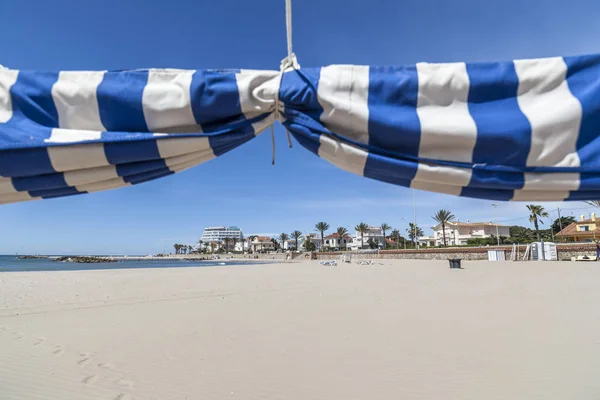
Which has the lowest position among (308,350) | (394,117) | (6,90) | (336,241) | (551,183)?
(308,350)

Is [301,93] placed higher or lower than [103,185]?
higher

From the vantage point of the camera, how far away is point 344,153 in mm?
1118

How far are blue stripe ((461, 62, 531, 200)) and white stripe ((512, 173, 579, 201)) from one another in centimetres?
3

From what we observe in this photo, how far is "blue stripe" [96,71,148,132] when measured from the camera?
1.17 m

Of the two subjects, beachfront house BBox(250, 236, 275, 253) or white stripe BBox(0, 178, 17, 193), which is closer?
white stripe BBox(0, 178, 17, 193)

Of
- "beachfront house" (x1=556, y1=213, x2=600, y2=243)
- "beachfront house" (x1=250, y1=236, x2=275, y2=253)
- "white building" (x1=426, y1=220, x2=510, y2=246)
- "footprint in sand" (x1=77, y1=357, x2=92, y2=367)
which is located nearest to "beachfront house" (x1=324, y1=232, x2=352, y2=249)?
"beachfront house" (x1=250, y1=236, x2=275, y2=253)

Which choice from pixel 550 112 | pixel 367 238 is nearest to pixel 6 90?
pixel 550 112

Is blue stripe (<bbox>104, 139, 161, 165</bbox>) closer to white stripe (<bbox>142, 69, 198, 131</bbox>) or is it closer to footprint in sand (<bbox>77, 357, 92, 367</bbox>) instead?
white stripe (<bbox>142, 69, 198, 131</bbox>)

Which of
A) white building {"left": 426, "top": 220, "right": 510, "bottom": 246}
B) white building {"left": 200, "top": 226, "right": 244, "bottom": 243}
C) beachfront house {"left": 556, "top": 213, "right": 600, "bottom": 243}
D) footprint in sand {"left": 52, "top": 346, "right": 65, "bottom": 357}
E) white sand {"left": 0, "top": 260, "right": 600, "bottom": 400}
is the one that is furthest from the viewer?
white building {"left": 200, "top": 226, "right": 244, "bottom": 243}

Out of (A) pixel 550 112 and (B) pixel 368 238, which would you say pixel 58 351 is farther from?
(B) pixel 368 238

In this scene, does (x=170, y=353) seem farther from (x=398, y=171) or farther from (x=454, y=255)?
(x=454, y=255)

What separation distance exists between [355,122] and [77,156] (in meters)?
0.90

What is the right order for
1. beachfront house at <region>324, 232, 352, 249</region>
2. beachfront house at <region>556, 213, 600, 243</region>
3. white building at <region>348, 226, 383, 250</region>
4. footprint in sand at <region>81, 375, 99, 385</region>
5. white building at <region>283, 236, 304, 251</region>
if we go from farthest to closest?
white building at <region>283, 236, 304, 251</region>, beachfront house at <region>324, 232, 352, 249</region>, white building at <region>348, 226, 383, 250</region>, beachfront house at <region>556, 213, 600, 243</region>, footprint in sand at <region>81, 375, 99, 385</region>

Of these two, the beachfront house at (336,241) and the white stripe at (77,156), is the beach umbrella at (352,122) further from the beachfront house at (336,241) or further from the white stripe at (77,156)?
the beachfront house at (336,241)
